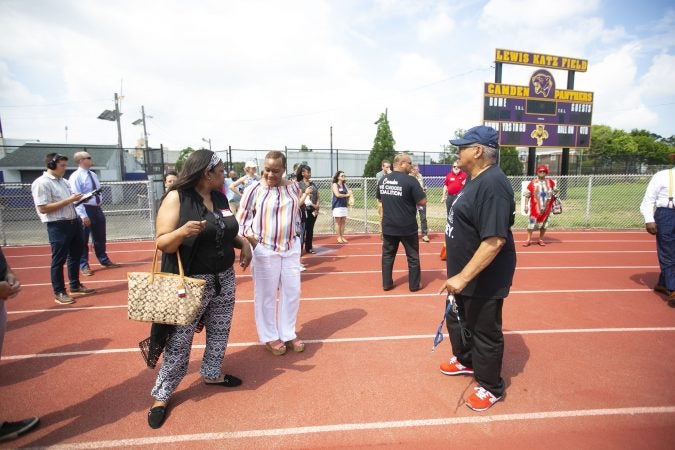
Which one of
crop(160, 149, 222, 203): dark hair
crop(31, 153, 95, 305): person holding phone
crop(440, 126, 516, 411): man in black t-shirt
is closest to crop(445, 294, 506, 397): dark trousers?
crop(440, 126, 516, 411): man in black t-shirt

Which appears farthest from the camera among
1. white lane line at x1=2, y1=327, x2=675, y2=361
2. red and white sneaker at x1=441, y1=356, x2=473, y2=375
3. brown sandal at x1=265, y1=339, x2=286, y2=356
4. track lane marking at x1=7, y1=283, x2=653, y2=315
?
track lane marking at x1=7, y1=283, x2=653, y2=315

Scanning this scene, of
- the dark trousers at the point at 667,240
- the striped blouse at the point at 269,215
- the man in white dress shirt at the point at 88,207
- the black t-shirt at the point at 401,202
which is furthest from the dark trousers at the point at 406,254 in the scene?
the man in white dress shirt at the point at 88,207

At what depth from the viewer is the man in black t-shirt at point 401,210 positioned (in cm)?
514

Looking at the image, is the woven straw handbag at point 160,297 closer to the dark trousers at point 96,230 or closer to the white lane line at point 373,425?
the white lane line at point 373,425

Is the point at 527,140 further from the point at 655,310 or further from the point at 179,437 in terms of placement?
the point at 179,437

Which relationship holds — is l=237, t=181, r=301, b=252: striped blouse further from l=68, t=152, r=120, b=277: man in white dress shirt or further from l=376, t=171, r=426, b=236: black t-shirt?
l=68, t=152, r=120, b=277: man in white dress shirt

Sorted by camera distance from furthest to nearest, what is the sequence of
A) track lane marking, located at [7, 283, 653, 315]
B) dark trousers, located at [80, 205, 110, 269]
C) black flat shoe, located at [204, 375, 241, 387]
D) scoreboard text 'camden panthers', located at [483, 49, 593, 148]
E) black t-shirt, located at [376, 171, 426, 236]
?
scoreboard text 'camden panthers', located at [483, 49, 593, 148] < dark trousers, located at [80, 205, 110, 269] < black t-shirt, located at [376, 171, 426, 236] < track lane marking, located at [7, 283, 653, 315] < black flat shoe, located at [204, 375, 241, 387]

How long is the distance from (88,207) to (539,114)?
792 inches

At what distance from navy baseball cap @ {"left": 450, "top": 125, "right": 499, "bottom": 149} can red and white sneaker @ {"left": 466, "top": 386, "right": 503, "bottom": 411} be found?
6.12 feet

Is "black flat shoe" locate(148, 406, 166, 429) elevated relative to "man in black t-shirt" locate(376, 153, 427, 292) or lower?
lower

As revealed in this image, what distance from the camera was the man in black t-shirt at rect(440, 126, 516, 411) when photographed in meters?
2.40

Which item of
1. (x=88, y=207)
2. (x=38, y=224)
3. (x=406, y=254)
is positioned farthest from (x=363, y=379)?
(x=38, y=224)

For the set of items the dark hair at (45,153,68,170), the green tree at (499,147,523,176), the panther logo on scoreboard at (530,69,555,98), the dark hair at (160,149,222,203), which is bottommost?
the dark hair at (160,149,222,203)

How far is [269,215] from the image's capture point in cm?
336
